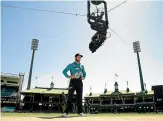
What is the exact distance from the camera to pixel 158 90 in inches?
2196

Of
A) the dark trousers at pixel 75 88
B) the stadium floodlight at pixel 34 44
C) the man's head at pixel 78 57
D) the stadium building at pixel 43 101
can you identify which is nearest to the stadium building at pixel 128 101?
the stadium building at pixel 43 101

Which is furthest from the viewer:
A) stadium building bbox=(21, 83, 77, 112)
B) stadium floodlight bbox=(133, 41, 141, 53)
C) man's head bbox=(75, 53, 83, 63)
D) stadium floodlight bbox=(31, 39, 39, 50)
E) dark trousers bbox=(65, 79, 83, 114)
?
stadium floodlight bbox=(133, 41, 141, 53)

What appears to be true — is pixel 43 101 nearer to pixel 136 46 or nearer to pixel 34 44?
pixel 34 44

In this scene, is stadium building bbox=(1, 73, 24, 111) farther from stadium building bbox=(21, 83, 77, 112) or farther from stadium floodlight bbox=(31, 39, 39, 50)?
stadium floodlight bbox=(31, 39, 39, 50)

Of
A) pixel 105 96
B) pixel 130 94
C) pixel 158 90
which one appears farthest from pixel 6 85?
pixel 158 90

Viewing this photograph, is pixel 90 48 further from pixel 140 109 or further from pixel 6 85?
pixel 6 85

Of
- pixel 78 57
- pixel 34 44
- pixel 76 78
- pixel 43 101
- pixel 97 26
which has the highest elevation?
pixel 34 44

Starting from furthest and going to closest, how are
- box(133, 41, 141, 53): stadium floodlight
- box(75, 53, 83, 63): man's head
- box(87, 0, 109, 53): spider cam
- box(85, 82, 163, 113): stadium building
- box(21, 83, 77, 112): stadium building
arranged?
box(133, 41, 141, 53): stadium floodlight < box(85, 82, 163, 113): stadium building < box(21, 83, 77, 112): stadium building < box(87, 0, 109, 53): spider cam < box(75, 53, 83, 63): man's head

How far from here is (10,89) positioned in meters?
62.8

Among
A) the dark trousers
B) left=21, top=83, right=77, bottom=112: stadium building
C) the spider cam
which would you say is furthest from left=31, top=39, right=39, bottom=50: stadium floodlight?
the dark trousers

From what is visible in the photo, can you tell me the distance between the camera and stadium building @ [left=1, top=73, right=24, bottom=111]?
57.1 metres

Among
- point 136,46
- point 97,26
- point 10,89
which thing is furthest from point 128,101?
point 97,26

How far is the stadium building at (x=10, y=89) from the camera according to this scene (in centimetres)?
5712

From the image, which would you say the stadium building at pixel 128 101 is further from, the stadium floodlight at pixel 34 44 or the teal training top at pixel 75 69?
the teal training top at pixel 75 69
